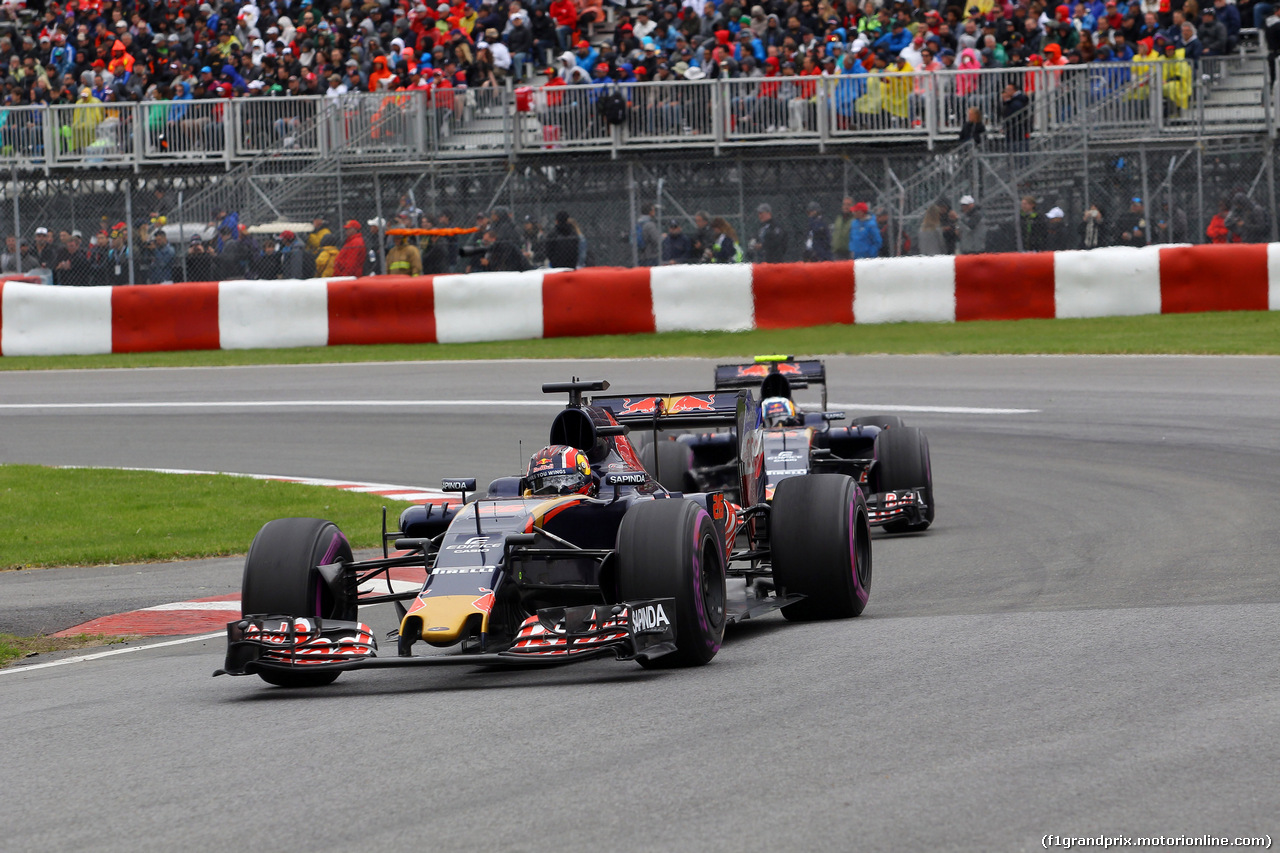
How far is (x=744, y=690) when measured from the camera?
5793mm

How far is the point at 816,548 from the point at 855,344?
39.3 feet

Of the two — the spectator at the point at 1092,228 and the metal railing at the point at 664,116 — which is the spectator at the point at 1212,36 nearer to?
the metal railing at the point at 664,116

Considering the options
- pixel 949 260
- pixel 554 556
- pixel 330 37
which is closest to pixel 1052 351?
pixel 949 260

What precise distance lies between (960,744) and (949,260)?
631 inches

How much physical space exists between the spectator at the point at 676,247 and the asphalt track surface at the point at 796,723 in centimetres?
1092

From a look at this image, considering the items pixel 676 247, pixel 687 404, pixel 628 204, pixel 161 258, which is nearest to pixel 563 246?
pixel 628 204

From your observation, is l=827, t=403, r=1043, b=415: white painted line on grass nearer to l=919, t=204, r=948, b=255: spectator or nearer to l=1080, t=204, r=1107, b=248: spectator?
l=919, t=204, r=948, b=255: spectator

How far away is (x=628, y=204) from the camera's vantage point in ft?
72.2

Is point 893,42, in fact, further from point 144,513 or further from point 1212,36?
point 144,513

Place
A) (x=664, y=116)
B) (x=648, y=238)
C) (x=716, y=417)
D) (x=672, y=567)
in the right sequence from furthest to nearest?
(x=664, y=116), (x=648, y=238), (x=716, y=417), (x=672, y=567)

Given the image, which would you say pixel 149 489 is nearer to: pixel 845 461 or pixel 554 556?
pixel 845 461

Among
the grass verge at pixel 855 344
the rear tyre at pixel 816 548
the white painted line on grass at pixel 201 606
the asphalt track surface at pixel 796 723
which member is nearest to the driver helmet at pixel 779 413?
the asphalt track surface at pixel 796 723

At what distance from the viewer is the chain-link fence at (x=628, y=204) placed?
20.7 metres

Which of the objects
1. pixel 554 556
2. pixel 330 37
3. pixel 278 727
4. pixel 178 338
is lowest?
pixel 278 727
